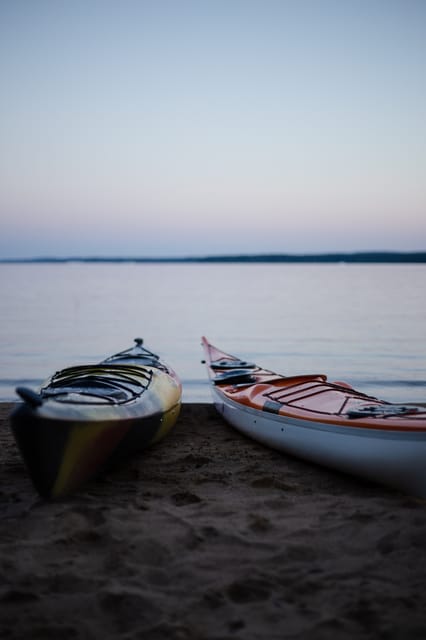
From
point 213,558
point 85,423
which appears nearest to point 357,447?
point 213,558

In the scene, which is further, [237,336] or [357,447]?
[237,336]

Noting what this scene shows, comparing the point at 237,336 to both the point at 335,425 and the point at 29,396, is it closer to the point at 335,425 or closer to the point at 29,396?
the point at 335,425

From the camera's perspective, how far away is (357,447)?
4348 mm

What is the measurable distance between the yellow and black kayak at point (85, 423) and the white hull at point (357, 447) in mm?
1239

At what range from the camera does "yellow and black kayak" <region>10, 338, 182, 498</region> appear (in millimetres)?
3719

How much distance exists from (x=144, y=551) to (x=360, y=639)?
4.46 feet

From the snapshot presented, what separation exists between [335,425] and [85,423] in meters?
2.08

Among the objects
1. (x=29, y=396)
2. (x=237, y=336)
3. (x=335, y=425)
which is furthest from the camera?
(x=237, y=336)

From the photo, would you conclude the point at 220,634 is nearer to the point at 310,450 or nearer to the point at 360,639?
the point at 360,639

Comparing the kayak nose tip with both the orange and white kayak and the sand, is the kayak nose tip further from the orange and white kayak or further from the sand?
the orange and white kayak

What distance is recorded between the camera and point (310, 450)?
4.87 metres

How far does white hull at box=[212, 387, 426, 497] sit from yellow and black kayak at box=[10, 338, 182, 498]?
1239 mm

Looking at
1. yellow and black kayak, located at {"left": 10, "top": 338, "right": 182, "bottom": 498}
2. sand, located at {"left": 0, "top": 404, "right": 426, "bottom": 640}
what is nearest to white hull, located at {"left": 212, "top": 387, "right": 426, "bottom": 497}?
sand, located at {"left": 0, "top": 404, "right": 426, "bottom": 640}

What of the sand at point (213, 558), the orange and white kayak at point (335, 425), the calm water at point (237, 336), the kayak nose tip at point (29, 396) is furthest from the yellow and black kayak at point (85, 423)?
the calm water at point (237, 336)
